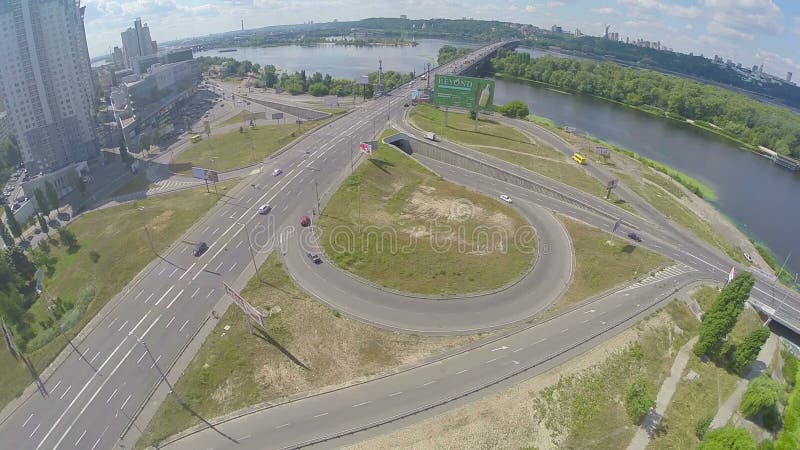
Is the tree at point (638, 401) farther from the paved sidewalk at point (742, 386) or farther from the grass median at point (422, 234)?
the grass median at point (422, 234)

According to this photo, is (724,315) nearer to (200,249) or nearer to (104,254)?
(200,249)

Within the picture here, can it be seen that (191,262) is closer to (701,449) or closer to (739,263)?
(701,449)

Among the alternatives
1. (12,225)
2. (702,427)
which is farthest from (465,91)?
(12,225)

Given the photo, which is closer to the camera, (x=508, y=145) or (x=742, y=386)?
(x=742, y=386)

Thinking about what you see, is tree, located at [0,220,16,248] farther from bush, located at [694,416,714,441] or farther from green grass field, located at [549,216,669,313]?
bush, located at [694,416,714,441]

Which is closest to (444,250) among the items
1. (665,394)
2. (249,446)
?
(665,394)

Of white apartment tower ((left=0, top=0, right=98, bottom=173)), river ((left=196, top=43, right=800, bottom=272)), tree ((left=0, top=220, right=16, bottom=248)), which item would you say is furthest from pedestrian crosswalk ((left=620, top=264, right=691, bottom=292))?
white apartment tower ((left=0, top=0, right=98, bottom=173))
